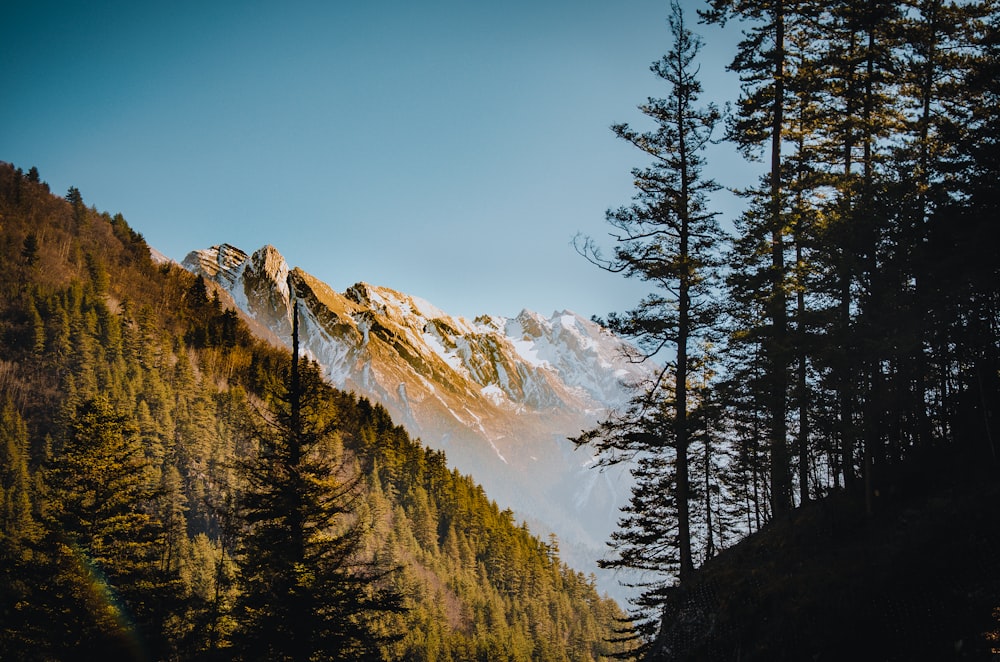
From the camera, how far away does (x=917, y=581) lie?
10.1 meters

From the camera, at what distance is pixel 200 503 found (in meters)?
72.8

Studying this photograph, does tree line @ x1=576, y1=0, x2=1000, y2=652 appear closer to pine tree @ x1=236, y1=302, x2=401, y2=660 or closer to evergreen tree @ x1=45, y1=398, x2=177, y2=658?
pine tree @ x1=236, y1=302, x2=401, y2=660

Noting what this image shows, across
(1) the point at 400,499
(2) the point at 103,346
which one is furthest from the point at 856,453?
(2) the point at 103,346

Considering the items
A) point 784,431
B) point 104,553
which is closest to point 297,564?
point 104,553

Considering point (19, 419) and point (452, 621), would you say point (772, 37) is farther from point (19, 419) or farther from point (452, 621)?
point (19, 419)

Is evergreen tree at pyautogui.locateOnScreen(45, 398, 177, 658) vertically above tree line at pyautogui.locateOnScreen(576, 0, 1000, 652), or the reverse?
tree line at pyautogui.locateOnScreen(576, 0, 1000, 652)

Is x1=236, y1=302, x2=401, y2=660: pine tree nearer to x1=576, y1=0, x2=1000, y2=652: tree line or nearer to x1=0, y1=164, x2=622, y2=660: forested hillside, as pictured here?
x1=0, y1=164, x2=622, y2=660: forested hillside

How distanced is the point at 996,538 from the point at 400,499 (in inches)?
3416

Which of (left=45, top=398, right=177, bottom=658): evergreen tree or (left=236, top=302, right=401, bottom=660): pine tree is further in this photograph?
(left=45, top=398, right=177, bottom=658): evergreen tree

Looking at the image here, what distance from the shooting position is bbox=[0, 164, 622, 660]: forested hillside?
1396 centimetres

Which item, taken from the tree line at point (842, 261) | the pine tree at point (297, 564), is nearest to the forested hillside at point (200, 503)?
the pine tree at point (297, 564)

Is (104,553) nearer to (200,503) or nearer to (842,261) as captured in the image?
(842,261)

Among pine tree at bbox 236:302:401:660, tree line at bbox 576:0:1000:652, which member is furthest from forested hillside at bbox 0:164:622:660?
tree line at bbox 576:0:1000:652

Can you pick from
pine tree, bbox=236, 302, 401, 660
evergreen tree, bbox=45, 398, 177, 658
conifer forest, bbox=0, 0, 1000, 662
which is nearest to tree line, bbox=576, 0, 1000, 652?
conifer forest, bbox=0, 0, 1000, 662
